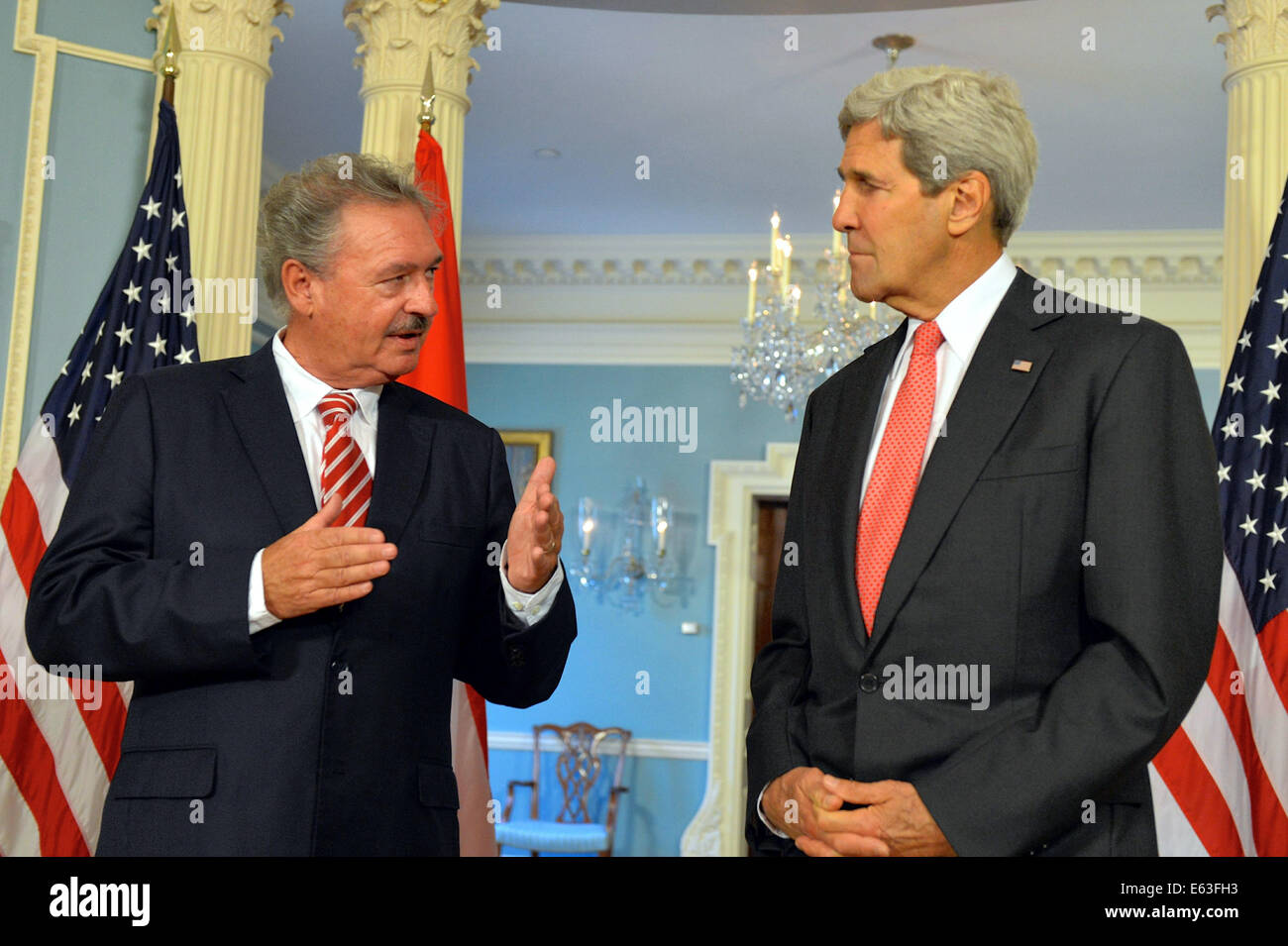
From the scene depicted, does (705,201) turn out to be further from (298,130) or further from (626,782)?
(626,782)

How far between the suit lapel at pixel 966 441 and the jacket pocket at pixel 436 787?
0.63 metres

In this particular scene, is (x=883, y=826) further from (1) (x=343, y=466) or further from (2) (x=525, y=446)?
(2) (x=525, y=446)

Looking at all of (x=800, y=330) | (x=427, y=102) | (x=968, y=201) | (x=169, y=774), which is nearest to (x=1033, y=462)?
(x=968, y=201)

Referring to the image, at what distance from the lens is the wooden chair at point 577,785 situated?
7492 mm

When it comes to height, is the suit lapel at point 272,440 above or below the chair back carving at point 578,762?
above

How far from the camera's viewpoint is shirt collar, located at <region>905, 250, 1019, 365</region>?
172cm

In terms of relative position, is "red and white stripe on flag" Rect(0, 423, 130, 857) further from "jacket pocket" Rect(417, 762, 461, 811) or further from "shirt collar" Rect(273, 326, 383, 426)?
"jacket pocket" Rect(417, 762, 461, 811)

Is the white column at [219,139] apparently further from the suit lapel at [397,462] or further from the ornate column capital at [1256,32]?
the ornate column capital at [1256,32]

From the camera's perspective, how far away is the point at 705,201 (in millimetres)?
7398

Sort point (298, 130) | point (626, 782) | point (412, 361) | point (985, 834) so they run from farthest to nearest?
point (626, 782) → point (298, 130) → point (412, 361) → point (985, 834)

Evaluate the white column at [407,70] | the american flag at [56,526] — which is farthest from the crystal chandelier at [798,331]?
the american flag at [56,526]

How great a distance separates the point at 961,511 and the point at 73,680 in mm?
2448

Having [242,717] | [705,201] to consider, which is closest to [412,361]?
[242,717]

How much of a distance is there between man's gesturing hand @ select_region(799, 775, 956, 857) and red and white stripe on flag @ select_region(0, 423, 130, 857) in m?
2.25
